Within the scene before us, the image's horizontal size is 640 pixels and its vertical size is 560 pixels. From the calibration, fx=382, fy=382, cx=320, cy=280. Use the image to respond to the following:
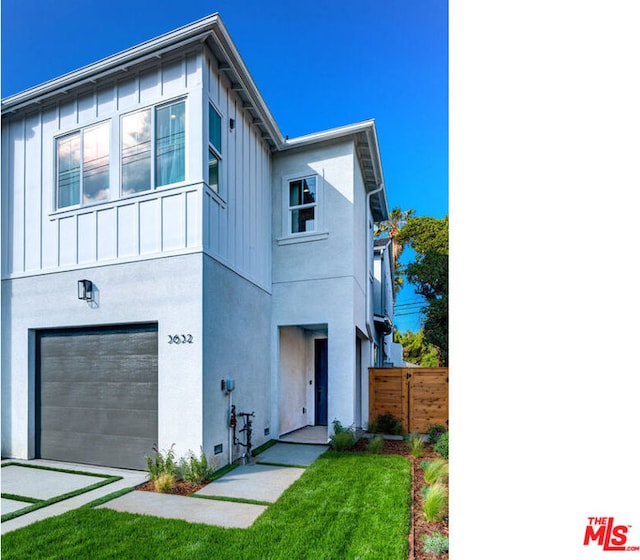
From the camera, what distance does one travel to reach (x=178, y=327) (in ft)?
19.8

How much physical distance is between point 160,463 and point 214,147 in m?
5.14

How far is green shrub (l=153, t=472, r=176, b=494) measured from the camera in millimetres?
5250

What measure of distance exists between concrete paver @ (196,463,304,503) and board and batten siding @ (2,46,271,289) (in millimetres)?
3475

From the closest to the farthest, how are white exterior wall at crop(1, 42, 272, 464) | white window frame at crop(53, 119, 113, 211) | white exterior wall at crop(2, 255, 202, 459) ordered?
white exterior wall at crop(2, 255, 202, 459) < white exterior wall at crop(1, 42, 272, 464) < white window frame at crop(53, 119, 113, 211)

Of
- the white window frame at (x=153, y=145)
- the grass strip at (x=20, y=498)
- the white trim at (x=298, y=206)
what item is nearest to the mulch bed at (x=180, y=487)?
the grass strip at (x=20, y=498)

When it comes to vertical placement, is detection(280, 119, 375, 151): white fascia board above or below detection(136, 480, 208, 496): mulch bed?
above

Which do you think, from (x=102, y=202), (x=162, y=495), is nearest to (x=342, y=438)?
(x=162, y=495)

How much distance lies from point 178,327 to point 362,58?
4.88 meters

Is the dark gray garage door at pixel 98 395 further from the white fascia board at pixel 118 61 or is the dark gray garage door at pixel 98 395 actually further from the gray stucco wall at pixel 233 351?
the white fascia board at pixel 118 61

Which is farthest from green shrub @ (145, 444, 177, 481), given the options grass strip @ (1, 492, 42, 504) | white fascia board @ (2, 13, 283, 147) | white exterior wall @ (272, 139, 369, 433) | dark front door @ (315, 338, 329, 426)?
white fascia board @ (2, 13, 283, 147)

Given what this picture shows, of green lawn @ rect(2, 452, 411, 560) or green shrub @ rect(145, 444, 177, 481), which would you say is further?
green shrub @ rect(145, 444, 177, 481)

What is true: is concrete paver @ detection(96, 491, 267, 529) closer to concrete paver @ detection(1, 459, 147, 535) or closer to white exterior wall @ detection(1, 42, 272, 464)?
concrete paver @ detection(1, 459, 147, 535)

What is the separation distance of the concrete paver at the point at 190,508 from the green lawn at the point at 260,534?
0.53ft

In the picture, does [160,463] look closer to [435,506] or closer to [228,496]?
[228,496]
